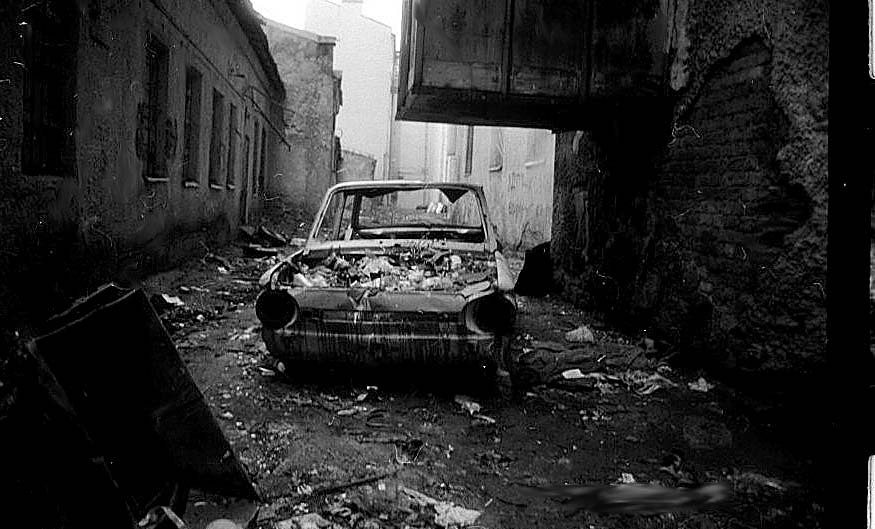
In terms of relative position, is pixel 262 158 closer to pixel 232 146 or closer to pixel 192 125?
pixel 232 146

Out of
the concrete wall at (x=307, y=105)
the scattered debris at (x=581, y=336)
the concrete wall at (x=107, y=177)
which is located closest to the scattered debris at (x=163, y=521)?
the concrete wall at (x=107, y=177)

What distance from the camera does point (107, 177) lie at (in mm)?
5891

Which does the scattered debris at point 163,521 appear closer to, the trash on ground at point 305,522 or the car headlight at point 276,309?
the trash on ground at point 305,522

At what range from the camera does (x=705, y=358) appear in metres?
4.84

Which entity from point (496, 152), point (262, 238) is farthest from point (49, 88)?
point (496, 152)

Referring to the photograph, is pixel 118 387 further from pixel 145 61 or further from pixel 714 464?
pixel 145 61

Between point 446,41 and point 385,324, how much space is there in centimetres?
245

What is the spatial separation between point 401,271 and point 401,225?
4.79 feet

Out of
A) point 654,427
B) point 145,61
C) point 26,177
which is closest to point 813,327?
point 654,427

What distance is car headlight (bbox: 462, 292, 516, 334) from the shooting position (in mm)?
3941

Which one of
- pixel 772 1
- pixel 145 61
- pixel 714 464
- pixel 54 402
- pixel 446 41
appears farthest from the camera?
pixel 145 61

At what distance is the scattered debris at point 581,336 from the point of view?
5.92 metres

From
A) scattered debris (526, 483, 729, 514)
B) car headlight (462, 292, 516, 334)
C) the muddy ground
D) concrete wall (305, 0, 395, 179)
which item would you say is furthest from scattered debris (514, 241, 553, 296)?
concrete wall (305, 0, 395, 179)

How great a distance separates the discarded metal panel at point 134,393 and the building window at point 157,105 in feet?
18.4
